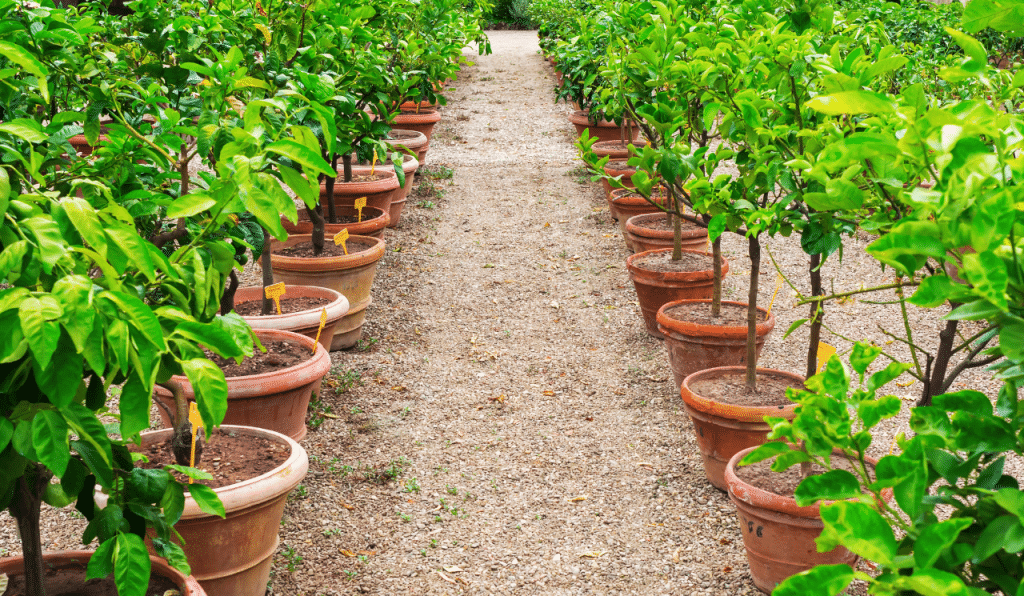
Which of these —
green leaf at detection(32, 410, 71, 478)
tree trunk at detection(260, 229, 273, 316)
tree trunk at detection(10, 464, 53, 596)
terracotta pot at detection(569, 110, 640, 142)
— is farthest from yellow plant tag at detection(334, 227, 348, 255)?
terracotta pot at detection(569, 110, 640, 142)

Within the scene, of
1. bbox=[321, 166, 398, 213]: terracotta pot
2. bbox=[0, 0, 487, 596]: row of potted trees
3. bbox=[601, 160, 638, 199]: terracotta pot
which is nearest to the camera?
bbox=[0, 0, 487, 596]: row of potted trees

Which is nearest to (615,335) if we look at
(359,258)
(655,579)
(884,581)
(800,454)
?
(359,258)

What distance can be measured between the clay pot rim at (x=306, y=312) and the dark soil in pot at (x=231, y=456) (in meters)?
0.87

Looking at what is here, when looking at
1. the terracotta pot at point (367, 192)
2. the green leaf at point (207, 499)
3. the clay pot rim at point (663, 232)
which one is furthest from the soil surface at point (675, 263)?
the green leaf at point (207, 499)

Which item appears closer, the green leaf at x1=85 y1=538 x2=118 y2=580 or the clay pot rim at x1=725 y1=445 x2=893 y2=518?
the green leaf at x1=85 y1=538 x2=118 y2=580

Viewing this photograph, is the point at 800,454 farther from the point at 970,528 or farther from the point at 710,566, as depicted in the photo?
the point at 710,566

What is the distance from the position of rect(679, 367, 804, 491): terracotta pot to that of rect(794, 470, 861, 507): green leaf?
185 cm

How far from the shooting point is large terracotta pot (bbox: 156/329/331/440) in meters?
2.89

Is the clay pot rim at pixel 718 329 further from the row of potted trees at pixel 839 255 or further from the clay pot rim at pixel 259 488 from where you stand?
the clay pot rim at pixel 259 488

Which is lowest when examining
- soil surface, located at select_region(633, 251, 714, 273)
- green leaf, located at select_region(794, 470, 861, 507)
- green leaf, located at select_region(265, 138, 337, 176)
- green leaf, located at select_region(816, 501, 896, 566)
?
soil surface, located at select_region(633, 251, 714, 273)

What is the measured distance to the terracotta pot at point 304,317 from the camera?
347 centimetres

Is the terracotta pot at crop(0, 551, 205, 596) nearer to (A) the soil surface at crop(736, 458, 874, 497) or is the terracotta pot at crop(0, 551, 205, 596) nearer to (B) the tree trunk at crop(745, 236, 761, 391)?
(A) the soil surface at crop(736, 458, 874, 497)

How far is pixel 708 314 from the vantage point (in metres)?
3.67

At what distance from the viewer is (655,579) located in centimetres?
257
